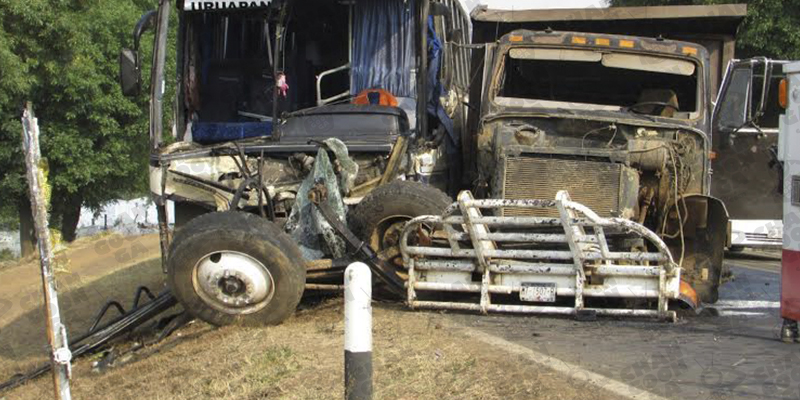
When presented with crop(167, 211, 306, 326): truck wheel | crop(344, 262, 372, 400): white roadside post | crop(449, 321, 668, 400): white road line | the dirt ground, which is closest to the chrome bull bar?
the dirt ground

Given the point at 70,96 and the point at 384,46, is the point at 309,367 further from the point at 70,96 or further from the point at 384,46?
the point at 70,96

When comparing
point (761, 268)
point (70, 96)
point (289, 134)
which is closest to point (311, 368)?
point (289, 134)

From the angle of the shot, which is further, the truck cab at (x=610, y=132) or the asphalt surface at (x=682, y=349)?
the truck cab at (x=610, y=132)

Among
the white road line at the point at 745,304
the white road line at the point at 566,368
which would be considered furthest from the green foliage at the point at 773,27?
the white road line at the point at 566,368

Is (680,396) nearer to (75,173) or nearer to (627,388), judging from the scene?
(627,388)

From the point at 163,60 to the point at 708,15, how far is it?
264 inches

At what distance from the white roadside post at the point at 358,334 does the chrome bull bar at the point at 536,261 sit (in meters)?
2.52

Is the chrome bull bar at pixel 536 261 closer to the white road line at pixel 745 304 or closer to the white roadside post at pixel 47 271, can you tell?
the white road line at pixel 745 304

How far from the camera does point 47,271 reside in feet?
16.8

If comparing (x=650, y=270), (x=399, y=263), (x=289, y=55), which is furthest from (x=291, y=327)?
(x=289, y=55)

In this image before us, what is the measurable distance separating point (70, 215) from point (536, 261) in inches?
718

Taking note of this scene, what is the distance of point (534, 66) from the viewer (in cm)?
888

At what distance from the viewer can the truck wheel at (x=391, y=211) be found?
23.8ft

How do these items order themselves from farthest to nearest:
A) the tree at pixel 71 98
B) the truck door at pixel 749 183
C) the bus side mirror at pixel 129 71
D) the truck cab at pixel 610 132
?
the tree at pixel 71 98 → the truck door at pixel 749 183 → the bus side mirror at pixel 129 71 → the truck cab at pixel 610 132
